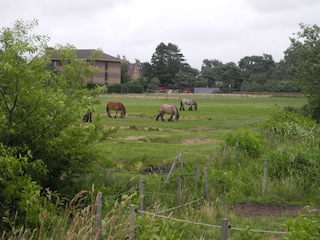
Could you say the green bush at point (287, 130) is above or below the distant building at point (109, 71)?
below

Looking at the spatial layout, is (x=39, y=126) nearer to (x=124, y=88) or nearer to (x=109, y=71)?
(x=124, y=88)

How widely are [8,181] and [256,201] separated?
→ 6307mm

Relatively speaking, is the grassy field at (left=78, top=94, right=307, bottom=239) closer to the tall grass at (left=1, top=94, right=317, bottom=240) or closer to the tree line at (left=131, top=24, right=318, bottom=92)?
the tall grass at (left=1, top=94, right=317, bottom=240)

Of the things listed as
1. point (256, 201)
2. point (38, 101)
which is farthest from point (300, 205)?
point (38, 101)

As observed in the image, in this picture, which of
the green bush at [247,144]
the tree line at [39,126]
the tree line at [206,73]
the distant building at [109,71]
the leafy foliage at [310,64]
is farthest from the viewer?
the tree line at [206,73]

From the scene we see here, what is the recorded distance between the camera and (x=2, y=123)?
24.2 ft

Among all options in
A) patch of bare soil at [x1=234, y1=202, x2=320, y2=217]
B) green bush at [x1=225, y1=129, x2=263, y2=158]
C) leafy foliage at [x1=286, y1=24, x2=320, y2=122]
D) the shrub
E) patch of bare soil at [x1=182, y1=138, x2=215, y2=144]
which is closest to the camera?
patch of bare soil at [x1=234, y1=202, x2=320, y2=217]

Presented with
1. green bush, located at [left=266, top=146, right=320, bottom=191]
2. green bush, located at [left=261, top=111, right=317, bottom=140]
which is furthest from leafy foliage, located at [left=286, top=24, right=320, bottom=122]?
green bush, located at [left=266, top=146, right=320, bottom=191]

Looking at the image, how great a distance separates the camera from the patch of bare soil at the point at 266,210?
34.1 feet

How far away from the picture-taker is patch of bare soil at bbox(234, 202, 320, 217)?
409 inches

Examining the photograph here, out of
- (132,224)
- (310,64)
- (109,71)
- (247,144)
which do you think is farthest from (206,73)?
(132,224)

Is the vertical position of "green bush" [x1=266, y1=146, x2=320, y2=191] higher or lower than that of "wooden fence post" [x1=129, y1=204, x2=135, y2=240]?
lower

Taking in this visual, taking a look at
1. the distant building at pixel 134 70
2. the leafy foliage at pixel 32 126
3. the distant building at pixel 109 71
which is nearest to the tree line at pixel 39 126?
the leafy foliage at pixel 32 126

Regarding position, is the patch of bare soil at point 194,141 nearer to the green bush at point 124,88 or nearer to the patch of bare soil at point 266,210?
the patch of bare soil at point 266,210
